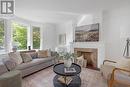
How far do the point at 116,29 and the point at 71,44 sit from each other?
225 cm

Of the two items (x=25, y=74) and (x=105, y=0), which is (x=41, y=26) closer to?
(x=25, y=74)

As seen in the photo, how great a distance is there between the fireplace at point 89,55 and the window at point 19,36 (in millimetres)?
2729

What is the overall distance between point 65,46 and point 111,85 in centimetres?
428

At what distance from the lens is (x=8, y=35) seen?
4.82 meters

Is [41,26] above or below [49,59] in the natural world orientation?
above

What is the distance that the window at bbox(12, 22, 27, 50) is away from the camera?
209 inches

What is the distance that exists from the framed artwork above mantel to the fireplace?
0.45m

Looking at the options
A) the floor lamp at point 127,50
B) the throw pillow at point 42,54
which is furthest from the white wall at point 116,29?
the throw pillow at point 42,54

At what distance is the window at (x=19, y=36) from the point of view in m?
5.30

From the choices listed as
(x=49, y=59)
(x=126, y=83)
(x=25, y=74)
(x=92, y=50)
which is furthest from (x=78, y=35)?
(x=126, y=83)

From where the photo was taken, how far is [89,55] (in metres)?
5.34

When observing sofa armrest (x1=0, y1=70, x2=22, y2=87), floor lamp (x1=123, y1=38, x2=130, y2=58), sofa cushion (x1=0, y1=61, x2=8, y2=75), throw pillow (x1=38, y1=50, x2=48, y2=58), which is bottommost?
sofa armrest (x1=0, y1=70, x2=22, y2=87)

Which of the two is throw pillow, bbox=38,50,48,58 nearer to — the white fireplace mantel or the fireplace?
the fireplace

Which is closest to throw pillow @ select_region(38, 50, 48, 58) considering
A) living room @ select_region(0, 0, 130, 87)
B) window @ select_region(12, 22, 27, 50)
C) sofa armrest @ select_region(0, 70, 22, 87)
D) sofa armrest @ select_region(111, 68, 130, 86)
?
living room @ select_region(0, 0, 130, 87)
